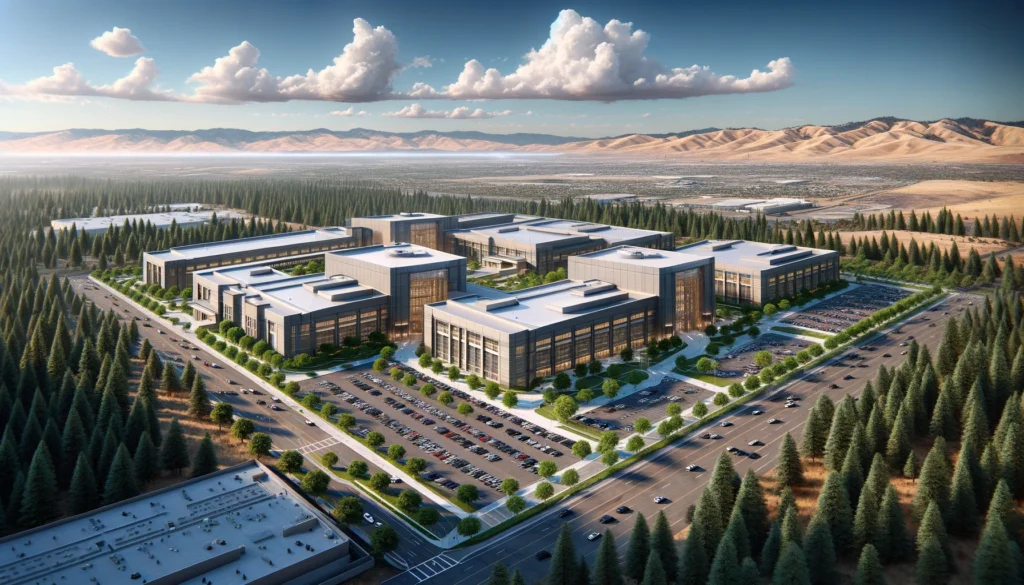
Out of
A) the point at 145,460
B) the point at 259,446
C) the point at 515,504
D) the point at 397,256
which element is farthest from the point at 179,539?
the point at 397,256

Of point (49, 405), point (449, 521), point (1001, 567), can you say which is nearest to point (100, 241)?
point (49, 405)

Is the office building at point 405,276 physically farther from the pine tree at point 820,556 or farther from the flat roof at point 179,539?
the pine tree at point 820,556

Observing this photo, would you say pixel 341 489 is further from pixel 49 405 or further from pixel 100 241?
pixel 100 241

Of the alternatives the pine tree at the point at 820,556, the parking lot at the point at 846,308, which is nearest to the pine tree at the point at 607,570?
the pine tree at the point at 820,556

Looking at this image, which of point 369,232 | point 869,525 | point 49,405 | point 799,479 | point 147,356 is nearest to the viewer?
point 869,525

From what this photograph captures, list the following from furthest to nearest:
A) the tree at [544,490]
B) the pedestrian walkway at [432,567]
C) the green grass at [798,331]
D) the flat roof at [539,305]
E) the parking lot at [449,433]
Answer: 1. the green grass at [798,331]
2. the flat roof at [539,305]
3. the parking lot at [449,433]
4. the tree at [544,490]
5. the pedestrian walkway at [432,567]

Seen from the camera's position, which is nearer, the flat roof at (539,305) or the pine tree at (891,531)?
the pine tree at (891,531)

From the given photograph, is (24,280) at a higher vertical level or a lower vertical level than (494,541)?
higher
